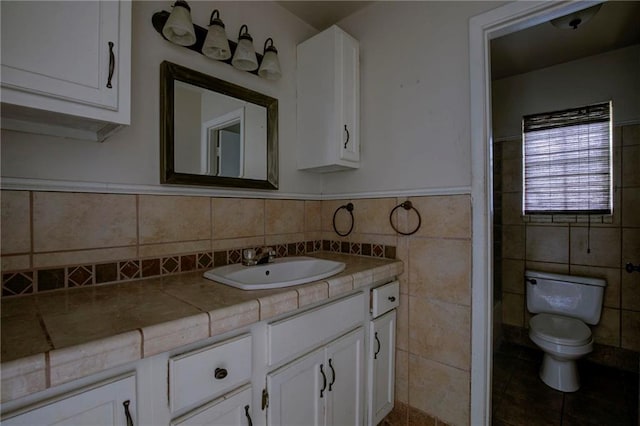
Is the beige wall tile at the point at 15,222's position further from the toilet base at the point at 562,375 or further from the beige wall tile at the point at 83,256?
the toilet base at the point at 562,375

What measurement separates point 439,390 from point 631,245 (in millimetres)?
1915

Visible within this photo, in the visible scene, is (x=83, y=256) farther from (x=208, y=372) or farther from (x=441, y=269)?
(x=441, y=269)

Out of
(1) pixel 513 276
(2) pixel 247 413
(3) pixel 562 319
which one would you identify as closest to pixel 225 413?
(2) pixel 247 413

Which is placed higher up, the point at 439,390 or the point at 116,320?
the point at 116,320

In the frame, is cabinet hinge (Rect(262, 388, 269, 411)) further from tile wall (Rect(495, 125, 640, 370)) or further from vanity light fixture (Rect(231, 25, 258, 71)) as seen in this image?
tile wall (Rect(495, 125, 640, 370))

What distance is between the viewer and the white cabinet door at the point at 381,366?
141cm

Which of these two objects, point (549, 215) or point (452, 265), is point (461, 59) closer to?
point (452, 265)

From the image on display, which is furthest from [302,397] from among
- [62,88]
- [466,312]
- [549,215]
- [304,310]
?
[549,215]

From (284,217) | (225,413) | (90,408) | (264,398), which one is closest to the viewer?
(90,408)

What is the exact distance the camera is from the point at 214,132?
1.40 m

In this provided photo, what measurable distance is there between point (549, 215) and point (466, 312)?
1704mm

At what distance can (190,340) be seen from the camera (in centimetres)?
73

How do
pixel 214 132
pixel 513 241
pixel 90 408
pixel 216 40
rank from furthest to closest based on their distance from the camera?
pixel 513 241
pixel 214 132
pixel 216 40
pixel 90 408

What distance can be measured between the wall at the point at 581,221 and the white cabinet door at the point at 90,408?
2907 millimetres
